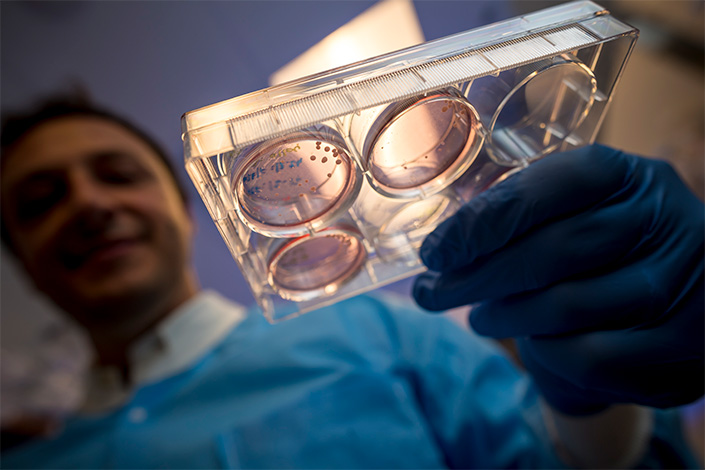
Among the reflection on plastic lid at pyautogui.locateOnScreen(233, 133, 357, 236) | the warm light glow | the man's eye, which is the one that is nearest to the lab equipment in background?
the reflection on plastic lid at pyautogui.locateOnScreen(233, 133, 357, 236)

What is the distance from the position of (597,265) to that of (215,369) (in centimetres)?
105

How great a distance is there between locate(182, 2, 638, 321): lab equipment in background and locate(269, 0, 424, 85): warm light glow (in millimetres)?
599

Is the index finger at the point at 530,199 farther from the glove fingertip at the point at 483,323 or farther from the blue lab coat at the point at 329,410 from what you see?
the blue lab coat at the point at 329,410

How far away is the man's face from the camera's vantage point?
4.00 ft

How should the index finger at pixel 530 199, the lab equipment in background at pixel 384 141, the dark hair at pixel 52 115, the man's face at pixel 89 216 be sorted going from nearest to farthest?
the lab equipment in background at pixel 384 141, the index finger at pixel 530 199, the man's face at pixel 89 216, the dark hair at pixel 52 115

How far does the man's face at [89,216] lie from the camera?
1.22 meters

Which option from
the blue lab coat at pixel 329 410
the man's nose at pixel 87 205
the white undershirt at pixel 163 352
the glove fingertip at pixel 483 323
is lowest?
the blue lab coat at pixel 329 410

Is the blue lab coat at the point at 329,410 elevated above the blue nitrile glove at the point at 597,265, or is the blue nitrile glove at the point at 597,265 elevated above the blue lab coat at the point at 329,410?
the blue nitrile glove at the point at 597,265

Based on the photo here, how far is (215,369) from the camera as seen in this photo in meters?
1.28

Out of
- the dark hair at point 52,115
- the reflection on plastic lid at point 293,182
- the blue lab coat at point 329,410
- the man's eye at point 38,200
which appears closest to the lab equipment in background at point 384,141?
the reflection on plastic lid at point 293,182

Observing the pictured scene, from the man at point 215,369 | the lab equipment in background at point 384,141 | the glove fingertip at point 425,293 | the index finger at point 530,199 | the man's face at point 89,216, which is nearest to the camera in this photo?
the lab equipment in background at point 384,141

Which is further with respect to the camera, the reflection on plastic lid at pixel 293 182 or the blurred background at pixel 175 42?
the blurred background at pixel 175 42

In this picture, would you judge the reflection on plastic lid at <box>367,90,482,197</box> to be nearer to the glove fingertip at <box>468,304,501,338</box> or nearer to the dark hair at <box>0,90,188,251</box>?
the glove fingertip at <box>468,304,501,338</box>

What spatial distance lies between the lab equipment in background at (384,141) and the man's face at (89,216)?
0.65 metres
